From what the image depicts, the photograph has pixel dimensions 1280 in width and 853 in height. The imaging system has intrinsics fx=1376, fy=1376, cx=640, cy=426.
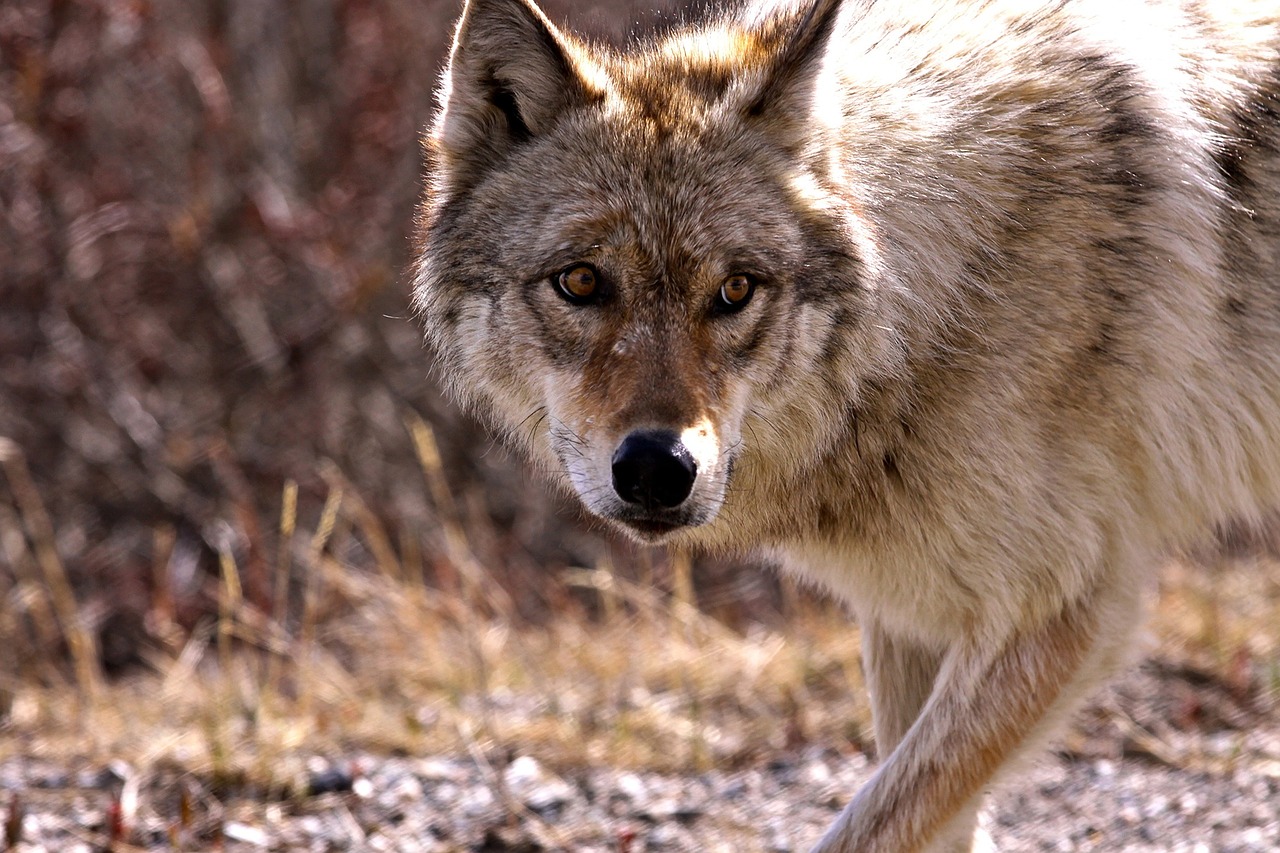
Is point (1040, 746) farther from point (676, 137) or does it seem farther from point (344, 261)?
point (344, 261)

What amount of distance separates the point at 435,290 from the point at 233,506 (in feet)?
14.5

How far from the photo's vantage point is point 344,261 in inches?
309

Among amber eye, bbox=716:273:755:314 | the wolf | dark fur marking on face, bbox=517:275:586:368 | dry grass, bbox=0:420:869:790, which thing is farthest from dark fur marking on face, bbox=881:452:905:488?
dry grass, bbox=0:420:869:790

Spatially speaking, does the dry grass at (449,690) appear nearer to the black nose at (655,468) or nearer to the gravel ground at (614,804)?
the gravel ground at (614,804)

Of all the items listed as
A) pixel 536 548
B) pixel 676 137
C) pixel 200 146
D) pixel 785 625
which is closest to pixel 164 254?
pixel 200 146

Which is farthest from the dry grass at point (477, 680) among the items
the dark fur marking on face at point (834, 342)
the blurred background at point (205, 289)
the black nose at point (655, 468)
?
the dark fur marking on face at point (834, 342)

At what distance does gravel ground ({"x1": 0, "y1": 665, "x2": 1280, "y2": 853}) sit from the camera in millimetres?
3838

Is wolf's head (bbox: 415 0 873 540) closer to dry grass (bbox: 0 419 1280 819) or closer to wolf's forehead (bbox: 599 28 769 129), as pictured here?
wolf's forehead (bbox: 599 28 769 129)

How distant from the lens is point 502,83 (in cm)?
328

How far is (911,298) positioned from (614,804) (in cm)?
193

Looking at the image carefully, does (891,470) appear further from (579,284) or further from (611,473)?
(579,284)

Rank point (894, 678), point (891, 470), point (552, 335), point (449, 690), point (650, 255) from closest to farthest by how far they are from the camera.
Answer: point (650, 255)
point (552, 335)
point (891, 470)
point (894, 678)
point (449, 690)

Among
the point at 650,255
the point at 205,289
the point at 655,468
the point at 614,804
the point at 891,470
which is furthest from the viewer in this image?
the point at 205,289

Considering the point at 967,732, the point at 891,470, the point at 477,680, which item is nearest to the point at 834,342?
the point at 891,470
